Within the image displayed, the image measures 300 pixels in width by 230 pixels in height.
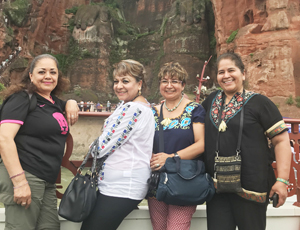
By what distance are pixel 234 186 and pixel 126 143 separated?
2.89 feet

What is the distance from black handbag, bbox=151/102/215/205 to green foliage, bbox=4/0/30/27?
101 feet

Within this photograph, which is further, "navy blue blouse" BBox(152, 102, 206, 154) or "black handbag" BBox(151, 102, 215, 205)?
"navy blue blouse" BBox(152, 102, 206, 154)

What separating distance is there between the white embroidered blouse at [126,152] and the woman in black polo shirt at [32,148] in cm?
49

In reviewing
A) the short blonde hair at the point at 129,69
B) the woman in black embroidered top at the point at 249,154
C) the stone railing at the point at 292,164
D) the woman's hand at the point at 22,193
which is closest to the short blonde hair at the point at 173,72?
the short blonde hair at the point at 129,69

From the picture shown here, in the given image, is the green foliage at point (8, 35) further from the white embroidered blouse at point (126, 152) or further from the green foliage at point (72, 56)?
the white embroidered blouse at point (126, 152)

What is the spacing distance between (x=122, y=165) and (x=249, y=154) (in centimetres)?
98

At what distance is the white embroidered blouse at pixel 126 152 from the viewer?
1871 millimetres

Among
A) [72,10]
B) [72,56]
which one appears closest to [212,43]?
[72,56]

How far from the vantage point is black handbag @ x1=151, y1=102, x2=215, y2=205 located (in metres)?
1.90

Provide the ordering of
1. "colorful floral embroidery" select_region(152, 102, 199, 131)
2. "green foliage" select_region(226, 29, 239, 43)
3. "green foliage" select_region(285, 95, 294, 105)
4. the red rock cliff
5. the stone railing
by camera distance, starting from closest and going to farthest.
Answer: "colorful floral embroidery" select_region(152, 102, 199, 131) → the stone railing → "green foliage" select_region(285, 95, 294, 105) → the red rock cliff → "green foliage" select_region(226, 29, 239, 43)

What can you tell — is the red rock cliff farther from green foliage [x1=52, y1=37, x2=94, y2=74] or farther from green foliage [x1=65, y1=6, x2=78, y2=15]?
green foliage [x1=65, y1=6, x2=78, y2=15]

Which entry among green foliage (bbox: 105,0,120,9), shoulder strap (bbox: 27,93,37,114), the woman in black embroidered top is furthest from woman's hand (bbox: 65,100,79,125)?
green foliage (bbox: 105,0,120,9)

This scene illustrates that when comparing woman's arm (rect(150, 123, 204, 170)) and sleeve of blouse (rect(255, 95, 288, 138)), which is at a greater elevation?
sleeve of blouse (rect(255, 95, 288, 138))

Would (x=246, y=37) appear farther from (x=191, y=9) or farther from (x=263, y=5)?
(x=191, y=9)
